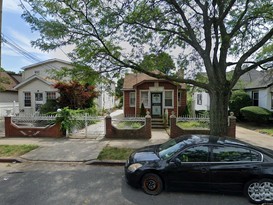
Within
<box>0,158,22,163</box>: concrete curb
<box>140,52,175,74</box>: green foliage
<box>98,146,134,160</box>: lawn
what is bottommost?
<box>0,158,22,163</box>: concrete curb

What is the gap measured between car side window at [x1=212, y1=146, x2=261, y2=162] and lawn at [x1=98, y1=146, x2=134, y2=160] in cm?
384

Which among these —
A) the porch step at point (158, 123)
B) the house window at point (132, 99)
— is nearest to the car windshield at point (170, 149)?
the porch step at point (158, 123)

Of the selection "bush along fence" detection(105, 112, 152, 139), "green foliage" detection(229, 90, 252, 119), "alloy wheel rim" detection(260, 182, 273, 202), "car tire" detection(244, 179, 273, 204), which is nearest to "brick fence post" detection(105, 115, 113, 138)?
"bush along fence" detection(105, 112, 152, 139)

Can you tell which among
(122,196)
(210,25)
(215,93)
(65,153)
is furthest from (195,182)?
(210,25)

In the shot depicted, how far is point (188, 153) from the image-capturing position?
5281mm

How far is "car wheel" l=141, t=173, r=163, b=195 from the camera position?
5.21 meters

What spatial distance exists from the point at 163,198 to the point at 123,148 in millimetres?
4637

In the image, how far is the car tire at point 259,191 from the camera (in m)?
4.81

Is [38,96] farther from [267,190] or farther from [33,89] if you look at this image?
[267,190]

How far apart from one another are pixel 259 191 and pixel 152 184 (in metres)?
2.38

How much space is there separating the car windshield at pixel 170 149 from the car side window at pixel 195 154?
213mm

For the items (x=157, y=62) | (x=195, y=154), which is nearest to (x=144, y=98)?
(x=157, y=62)

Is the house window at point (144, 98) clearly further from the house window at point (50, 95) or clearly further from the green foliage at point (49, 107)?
the house window at point (50, 95)

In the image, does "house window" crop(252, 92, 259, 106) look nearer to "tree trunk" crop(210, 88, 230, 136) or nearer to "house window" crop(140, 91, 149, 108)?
"house window" crop(140, 91, 149, 108)
